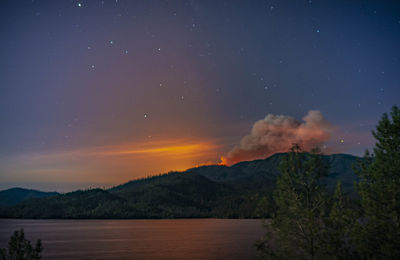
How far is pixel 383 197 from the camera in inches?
1128

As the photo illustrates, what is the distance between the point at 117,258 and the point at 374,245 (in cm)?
8502

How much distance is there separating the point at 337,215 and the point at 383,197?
4264 millimetres

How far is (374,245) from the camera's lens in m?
27.1

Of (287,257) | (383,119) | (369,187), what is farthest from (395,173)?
(287,257)

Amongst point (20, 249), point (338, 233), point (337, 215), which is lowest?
point (20, 249)

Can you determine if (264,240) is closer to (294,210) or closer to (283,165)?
(294,210)

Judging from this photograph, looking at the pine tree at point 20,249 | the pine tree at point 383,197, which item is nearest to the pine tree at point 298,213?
the pine tree at point 383,197

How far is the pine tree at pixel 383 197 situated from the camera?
26.6 meters

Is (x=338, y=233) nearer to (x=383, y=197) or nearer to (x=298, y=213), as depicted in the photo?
(x=298, y=213)

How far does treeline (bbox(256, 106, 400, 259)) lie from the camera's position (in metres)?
26.6

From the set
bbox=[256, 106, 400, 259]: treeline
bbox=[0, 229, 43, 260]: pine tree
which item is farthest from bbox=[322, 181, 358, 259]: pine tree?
bbox=[0, 229, 43, 260]: pine tree

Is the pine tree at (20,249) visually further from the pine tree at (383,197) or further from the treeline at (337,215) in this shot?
the pine tree at (383,197)

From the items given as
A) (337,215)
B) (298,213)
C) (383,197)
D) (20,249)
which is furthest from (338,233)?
(20,249)

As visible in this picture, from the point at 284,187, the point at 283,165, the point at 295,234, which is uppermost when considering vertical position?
the point at 283,165
